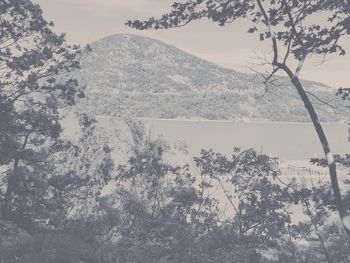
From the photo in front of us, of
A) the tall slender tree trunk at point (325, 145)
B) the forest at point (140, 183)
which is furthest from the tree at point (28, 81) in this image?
the tall slender tree trunk at point (325, 145)

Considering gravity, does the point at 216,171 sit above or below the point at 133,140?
below

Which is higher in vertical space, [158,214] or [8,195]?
[8,195]

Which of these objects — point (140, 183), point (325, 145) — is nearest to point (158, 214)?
point (140, 183)

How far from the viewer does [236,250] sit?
15000mm

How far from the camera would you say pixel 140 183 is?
69.2 feet

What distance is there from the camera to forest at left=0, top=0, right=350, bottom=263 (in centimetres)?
820

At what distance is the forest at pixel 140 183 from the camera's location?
8.20 meters

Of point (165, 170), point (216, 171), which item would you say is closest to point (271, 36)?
point (216, 171)

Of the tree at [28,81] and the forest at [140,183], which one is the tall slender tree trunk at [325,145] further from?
the tree at [28,81]

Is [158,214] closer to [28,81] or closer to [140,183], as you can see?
[140,183]

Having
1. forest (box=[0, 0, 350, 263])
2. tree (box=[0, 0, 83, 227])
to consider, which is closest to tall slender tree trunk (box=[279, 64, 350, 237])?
forest (box=[0, 0, 350, 263])

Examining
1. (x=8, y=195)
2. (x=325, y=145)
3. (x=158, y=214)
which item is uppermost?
(x=325, y=145)

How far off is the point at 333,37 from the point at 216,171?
427 inches

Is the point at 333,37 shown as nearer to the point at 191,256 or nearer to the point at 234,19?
the point at 234,19
